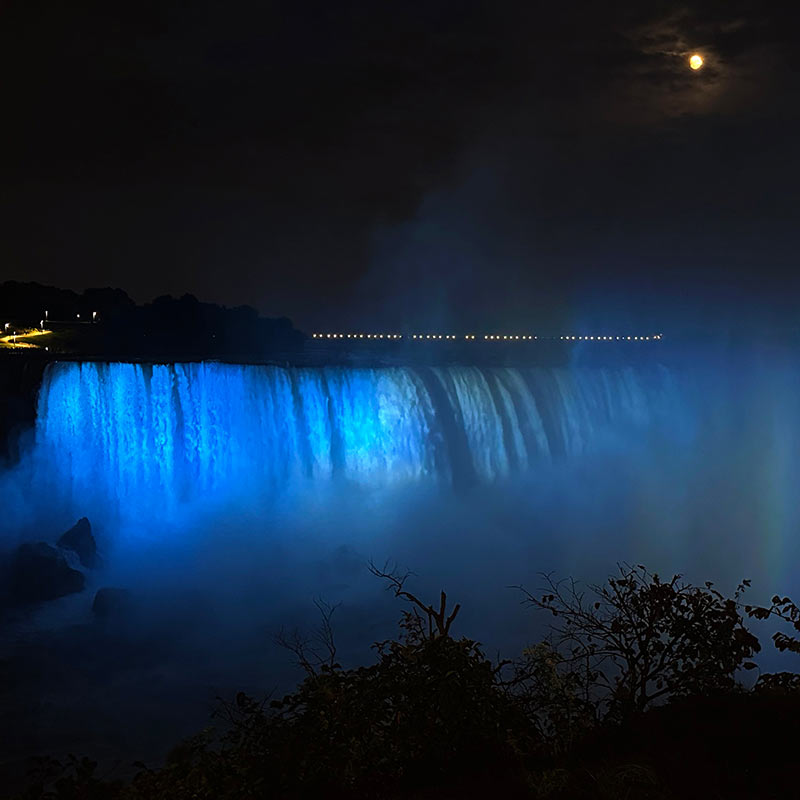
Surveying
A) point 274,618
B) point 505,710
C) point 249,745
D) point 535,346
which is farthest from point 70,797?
point 535,346

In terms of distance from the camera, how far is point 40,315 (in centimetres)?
4738

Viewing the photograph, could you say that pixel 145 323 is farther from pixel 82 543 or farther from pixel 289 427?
pixel 82 543

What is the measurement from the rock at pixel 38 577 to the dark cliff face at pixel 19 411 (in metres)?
3.85

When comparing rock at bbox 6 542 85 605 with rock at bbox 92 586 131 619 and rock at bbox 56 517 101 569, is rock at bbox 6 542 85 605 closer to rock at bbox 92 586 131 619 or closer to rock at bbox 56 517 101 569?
rock at bbox 56 517 101 569

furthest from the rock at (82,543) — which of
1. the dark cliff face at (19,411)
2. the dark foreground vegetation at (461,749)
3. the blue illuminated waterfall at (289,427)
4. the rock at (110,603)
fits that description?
the dark foreground vegetation at (461,749)

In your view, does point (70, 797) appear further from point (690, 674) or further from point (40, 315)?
point (40, 315)

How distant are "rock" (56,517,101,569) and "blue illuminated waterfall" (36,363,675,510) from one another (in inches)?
68.2

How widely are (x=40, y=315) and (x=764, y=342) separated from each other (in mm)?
43953

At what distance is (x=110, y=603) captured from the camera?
699 inches

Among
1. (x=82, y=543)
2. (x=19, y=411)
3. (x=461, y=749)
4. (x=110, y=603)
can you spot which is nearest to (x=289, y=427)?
(x=82, y=543)

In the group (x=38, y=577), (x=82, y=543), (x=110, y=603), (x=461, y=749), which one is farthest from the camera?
(x=82, y=543)

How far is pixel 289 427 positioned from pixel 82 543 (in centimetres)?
717

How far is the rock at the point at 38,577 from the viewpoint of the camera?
18.3m

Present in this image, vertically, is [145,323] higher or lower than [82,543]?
higher
